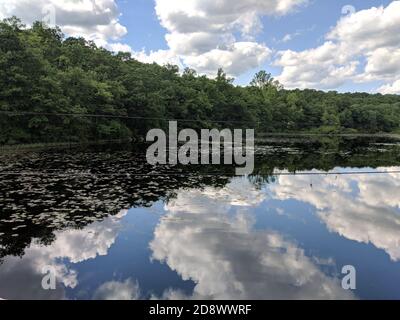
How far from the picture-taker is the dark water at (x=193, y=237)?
6.93 m

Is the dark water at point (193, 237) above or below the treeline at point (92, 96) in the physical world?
below

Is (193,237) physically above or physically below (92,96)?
below

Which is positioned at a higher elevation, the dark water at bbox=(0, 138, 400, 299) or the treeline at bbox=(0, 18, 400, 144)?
the treeline at bbox=(0, 18, 400, 144)

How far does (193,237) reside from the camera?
964 cm

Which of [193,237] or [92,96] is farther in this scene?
[92,96]

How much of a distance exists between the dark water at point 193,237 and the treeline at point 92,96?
12618 millimetres

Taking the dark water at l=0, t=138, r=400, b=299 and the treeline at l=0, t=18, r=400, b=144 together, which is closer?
the dark water at l=0, t=138, r=400, b=299

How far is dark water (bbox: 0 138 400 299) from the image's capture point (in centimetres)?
693

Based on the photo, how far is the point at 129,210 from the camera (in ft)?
39.7

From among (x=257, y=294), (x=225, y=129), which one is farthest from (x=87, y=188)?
(x=225, y=129)

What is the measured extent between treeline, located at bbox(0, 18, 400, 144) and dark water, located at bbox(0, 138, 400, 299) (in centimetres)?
1262

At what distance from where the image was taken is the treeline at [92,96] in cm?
3073

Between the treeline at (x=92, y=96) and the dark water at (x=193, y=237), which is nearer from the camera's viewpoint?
the dark water at (x=193, y=237)

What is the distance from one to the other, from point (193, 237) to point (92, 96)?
1324 inches
